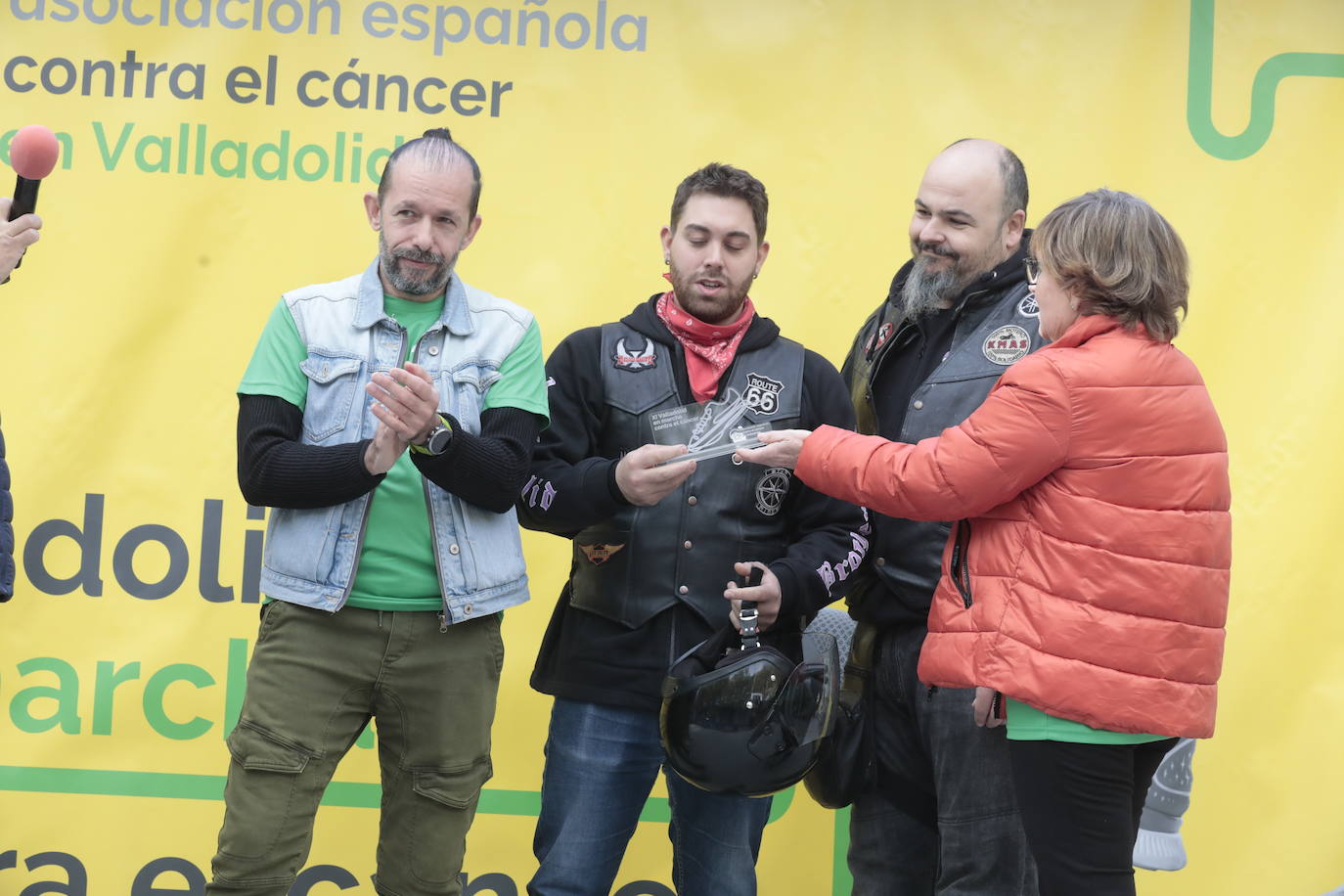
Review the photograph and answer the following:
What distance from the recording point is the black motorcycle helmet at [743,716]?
2502 mm

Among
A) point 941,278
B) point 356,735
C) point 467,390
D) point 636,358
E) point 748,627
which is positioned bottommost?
point 356,735

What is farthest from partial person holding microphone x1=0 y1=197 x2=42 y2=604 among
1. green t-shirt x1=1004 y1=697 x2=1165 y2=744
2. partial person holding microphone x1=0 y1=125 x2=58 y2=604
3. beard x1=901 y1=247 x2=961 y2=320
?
green t-shirt x1=1004 y1=697 x2=1165 y2=744

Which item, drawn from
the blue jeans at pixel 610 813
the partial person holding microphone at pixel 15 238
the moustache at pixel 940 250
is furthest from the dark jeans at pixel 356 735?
the moustache at pixel 940 250

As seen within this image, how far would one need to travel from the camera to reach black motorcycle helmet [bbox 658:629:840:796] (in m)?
2.50

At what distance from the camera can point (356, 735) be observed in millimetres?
2609

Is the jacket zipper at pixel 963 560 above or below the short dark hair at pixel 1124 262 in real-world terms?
below

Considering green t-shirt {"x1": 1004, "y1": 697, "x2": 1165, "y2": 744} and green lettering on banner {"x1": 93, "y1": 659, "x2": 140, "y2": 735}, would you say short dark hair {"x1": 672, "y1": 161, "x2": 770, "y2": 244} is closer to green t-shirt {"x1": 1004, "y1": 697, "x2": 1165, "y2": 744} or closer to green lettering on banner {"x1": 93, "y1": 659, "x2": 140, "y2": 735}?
green t-shirt {"x1": 1004, "y1": 697, "x2": 1165, "y2": 744}

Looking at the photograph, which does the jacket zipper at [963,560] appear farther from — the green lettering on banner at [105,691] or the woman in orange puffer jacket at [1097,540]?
the green lettering on banner at [105,691]

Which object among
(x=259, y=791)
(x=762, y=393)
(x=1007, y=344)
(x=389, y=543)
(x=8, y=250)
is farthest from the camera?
(x=762, y=393)

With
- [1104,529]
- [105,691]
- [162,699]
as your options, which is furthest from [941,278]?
[105,691]

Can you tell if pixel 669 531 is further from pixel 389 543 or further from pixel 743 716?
pixel 389 543

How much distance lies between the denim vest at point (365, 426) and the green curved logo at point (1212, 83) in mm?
2147

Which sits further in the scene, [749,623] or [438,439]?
[749,623]

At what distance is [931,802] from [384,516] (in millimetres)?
1309
